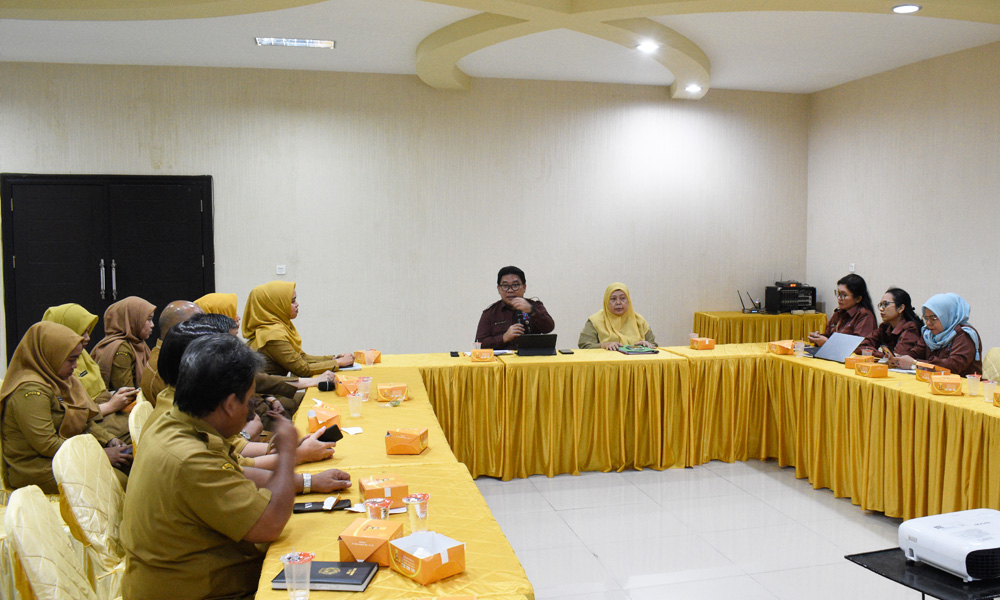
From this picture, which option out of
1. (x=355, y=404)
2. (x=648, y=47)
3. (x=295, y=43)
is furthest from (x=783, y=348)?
(x=295, y=43)

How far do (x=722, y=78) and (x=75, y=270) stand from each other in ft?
22.2

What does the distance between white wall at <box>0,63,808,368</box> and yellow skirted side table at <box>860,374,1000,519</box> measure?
4.08m

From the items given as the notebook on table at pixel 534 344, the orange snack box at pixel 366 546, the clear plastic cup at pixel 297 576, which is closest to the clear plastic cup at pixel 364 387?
the notebook on table at pixel 534 344

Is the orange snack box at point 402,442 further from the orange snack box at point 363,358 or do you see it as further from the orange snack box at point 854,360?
the orange snack box at point 854,360

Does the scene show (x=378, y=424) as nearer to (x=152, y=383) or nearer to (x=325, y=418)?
(x=325, y=418)

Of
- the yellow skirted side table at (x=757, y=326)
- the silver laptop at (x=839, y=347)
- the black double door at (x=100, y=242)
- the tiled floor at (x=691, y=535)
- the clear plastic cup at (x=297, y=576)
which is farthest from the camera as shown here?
the yellow skirted side table at (x=757, y=326)

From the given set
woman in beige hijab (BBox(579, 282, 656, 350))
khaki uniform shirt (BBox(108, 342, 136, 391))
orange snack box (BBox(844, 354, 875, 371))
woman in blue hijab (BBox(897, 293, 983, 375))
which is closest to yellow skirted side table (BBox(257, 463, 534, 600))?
khaki uniform shirt (BBox(108, 342, 136, 391))

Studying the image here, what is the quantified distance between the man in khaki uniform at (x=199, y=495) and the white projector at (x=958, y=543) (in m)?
1.76

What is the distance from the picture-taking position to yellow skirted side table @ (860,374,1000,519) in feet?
10.7

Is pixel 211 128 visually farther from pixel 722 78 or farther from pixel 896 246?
pixel 896 246

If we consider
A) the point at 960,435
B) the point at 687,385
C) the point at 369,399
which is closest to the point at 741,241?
the point at 687,385

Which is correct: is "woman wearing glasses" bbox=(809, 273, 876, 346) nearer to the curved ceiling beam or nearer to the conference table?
the conference table

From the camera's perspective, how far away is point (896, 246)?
6.91 meters

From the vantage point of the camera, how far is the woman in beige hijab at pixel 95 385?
3588mm
